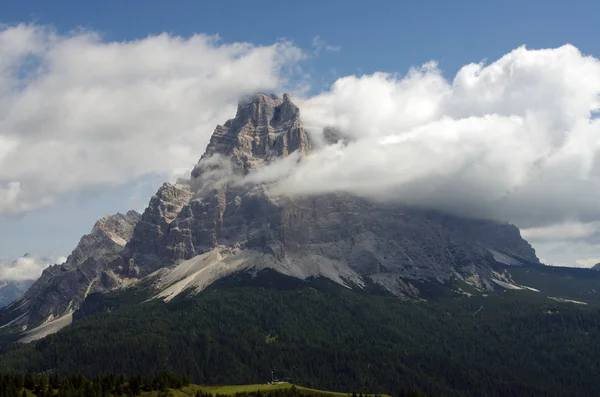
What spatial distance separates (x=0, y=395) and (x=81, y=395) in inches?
909

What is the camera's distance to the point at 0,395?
613 ft

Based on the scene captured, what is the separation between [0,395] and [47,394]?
14578 millimetres

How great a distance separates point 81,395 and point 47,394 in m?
9.90

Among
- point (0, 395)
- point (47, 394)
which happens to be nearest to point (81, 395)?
point (47, 394)

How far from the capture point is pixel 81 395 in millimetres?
199375

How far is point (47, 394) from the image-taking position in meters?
198

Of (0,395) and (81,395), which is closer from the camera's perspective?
(0,395)

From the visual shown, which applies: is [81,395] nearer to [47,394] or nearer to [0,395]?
[47,394]
